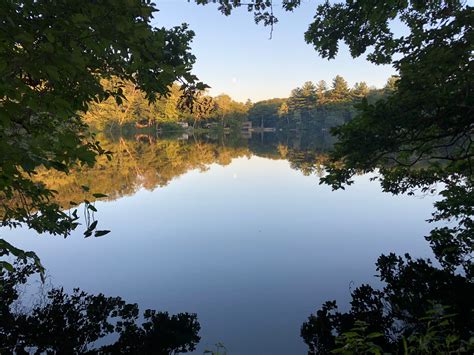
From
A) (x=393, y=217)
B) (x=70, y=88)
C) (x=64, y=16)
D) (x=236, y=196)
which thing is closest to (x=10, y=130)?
(x=70, y=88)

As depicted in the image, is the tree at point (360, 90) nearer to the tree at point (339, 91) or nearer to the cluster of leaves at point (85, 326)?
the tree at point (339, 91)

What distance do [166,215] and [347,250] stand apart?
9968 millimetres

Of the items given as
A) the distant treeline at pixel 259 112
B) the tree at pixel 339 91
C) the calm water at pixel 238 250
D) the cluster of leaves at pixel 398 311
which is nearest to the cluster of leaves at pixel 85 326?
the calm water at pixel 238 250

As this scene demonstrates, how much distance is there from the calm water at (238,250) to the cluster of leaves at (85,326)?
1.72 feet

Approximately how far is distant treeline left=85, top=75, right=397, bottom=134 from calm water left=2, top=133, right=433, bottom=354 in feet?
220

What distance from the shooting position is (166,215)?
58.0 ft

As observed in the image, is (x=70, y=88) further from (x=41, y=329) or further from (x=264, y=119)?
(x=264, y=119)

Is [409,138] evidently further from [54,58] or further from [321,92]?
[321,92]

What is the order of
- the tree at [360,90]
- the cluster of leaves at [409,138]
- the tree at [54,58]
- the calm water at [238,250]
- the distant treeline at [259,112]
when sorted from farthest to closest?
1. the tree at [360,90]
2. the distant treeline at [259,112]
3. the calm water at [238,250]
4. the cluster of leaves at [409,138]
5. the tree at [54,58]

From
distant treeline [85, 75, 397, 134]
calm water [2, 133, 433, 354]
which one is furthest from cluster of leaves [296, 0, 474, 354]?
distant treeline [85, 75, 397, 134]

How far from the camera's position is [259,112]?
14850cm

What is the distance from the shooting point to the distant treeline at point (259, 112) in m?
90.8

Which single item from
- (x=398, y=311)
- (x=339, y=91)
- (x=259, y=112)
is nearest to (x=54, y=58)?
(x=398, y=311)

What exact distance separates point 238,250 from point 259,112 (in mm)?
140630
